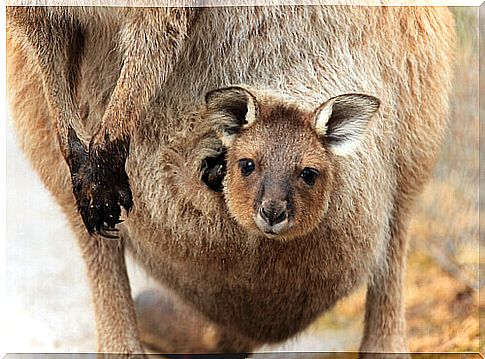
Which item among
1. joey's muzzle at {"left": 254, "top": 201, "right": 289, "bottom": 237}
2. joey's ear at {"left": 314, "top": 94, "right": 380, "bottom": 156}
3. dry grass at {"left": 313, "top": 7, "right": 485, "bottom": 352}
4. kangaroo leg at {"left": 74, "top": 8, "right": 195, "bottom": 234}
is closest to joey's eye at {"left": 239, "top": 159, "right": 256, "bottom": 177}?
joey's muzzle at {"left": 254, "top": 201, "right": 289, "bottom": 237}

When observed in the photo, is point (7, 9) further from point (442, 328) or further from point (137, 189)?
point (442, 328)

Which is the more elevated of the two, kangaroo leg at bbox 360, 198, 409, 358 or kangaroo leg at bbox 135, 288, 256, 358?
kangaroo leg at bbox 360, 198, 409, 358

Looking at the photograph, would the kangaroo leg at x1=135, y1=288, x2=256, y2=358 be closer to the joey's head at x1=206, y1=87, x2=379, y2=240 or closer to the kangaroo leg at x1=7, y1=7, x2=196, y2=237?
the kangaroo leg at x1=7, y1=7, x2=196, y2=237

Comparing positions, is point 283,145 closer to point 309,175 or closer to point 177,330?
point 309,175

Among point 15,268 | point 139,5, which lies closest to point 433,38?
point 139,5

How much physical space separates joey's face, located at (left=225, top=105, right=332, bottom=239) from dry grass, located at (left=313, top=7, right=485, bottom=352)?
0.47 m

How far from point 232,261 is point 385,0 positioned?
1136 millimetres

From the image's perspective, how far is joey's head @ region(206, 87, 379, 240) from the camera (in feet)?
10.0

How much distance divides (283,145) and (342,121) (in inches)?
9.2

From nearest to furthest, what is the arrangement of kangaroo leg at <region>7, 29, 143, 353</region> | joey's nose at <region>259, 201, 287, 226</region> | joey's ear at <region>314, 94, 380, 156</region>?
joey's nose at <region>259, 201, 287, 226</region> → joey's ear at <region>314, 94, 380, 156</region> → kangaroo leg at <region>7, 29, 143, 353</region>

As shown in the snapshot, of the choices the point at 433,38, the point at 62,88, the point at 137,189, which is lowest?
the point at 137,189

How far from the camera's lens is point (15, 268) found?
130 inches

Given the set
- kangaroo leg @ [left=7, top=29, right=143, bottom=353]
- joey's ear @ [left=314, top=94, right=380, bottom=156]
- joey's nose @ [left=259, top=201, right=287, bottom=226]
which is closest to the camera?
joey's nose @ [left=259, top=201, right=287, bottom=226]

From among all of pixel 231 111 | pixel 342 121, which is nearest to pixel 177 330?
pixel 231 111
